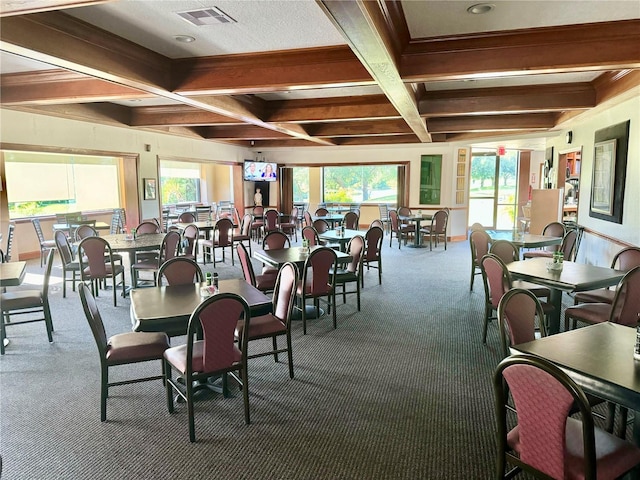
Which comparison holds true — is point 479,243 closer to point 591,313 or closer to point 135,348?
point 591,313

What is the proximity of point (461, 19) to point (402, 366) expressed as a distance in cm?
272

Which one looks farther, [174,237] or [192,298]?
[174,237]

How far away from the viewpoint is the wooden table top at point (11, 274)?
3.78m

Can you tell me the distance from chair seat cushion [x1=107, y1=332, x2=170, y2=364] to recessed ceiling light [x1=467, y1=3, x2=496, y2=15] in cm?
307

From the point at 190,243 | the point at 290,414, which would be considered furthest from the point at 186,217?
the point at 290,414

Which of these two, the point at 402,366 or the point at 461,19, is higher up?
the point at 461,19

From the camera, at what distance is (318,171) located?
13.4m

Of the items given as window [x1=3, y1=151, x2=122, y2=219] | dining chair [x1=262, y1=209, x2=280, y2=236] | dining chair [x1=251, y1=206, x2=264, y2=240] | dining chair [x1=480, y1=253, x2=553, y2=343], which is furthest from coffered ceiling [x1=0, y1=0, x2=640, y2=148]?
dining chair [x1=251, y1=206, x2=264, y2=240]

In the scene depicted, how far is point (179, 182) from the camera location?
1342cm

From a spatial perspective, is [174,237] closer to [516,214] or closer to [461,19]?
[461,19]

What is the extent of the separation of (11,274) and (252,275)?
218 centimetres

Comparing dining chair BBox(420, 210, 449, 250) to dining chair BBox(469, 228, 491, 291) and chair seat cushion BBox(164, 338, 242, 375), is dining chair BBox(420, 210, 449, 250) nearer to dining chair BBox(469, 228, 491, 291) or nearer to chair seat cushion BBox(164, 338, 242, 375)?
dining chair BBox(469, 228, 491, 291)

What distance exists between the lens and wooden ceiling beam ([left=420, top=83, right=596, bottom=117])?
5.25 m

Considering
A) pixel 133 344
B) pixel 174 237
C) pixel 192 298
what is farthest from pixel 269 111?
pixel 133 344
